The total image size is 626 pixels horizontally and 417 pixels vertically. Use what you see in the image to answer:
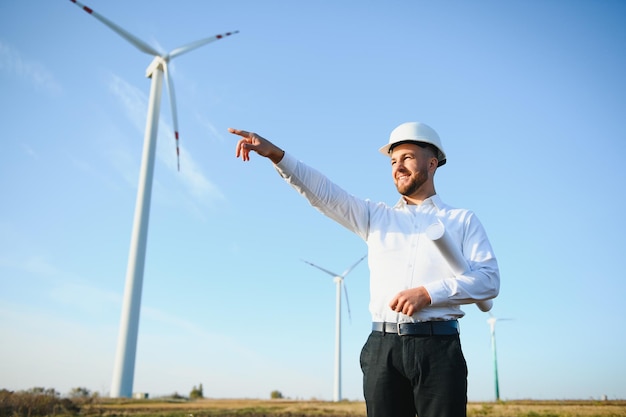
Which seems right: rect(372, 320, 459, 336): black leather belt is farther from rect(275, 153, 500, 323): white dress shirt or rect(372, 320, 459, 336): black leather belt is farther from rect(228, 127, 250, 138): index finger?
rect(228, 127, 250, 138): index finger

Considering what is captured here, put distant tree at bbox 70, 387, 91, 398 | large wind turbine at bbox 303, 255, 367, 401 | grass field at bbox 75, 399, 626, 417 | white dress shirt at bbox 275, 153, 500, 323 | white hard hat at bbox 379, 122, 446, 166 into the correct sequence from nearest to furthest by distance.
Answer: white dress shirt at bbox 275, 153, 500, 323 → white hard hat at bbox 379, 122, 446, 166 → grass field at bbox 75, 399, 626, 417 → distant tree at bbox 70, 387, 91, 398 → large wind turbine at bbox 303, 255, 367, 401

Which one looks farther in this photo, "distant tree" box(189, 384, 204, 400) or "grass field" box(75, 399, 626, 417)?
"distant tree" box(189, 384, 204, 400)

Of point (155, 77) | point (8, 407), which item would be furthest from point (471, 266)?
point (155, 77)

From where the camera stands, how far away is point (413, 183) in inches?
170

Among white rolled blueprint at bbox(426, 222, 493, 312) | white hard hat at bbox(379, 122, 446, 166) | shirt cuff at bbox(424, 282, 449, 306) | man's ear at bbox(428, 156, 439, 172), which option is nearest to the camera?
white rolled blueprint at bbox(426, 222, 493, 312)

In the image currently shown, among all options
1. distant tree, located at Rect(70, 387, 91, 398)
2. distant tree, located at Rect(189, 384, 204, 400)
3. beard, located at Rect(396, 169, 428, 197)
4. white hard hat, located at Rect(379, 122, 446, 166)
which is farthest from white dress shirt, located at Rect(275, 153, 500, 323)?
distant tree, located at Rect(189, 384, 204, 400)

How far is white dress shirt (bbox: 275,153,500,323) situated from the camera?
3684 mm

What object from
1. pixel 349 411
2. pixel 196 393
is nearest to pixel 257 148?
pixel 349 411

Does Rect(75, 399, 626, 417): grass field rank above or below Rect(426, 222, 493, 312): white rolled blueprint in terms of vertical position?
below

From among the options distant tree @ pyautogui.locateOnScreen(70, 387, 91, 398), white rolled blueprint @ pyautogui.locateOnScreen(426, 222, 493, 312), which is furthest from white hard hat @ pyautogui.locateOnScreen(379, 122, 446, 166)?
distant tree @ pyautogui.locateOnScreen(70, 387, 91, 398)

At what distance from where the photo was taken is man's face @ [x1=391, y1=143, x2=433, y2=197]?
14.2 feet

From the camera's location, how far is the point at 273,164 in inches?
165

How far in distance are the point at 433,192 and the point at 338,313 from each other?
47.6 meters

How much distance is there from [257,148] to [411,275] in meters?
1.47
